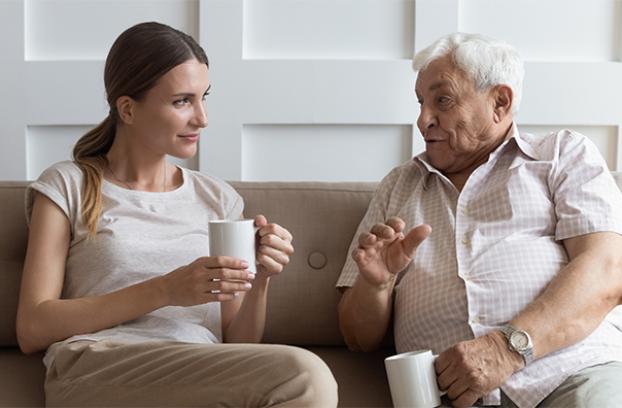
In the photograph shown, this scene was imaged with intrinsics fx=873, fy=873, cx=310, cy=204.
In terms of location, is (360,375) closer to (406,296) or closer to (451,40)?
(406,296)

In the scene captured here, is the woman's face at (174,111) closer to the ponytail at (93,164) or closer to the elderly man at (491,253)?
the ponytail at (93,164)

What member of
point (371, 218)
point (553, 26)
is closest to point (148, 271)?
point (371, 218)

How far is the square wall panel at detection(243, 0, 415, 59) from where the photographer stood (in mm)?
2264

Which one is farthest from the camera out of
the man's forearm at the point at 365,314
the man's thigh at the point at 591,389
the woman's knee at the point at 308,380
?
the man's forearm at the point at 365,314

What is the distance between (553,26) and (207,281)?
1289 mm

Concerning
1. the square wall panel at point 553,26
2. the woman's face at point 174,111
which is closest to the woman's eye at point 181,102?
the woman's face at point 174,111

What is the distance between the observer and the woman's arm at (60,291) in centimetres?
154

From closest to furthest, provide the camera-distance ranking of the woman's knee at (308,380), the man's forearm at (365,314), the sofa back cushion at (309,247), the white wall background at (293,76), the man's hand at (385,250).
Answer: the woman's knee at (308,380) → the man's hand at (385,250) → the man's forearm at (365,314) → the sofa back cushion at (309,247) → the white wall background at (293,76)

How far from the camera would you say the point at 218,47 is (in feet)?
7.30

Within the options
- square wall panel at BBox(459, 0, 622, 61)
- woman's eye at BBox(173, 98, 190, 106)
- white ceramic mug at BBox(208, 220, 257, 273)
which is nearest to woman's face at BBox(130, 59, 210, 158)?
woman's eye at BBox(173, 98, 190, 106)

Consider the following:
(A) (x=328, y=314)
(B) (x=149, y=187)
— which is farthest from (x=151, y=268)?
(A) (x=328, y=314)

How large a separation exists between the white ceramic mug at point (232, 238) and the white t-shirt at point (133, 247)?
0.28 meters

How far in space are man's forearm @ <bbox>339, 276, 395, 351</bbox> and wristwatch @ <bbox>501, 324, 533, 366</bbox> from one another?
271 millimetres

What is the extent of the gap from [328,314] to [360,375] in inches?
7.5
